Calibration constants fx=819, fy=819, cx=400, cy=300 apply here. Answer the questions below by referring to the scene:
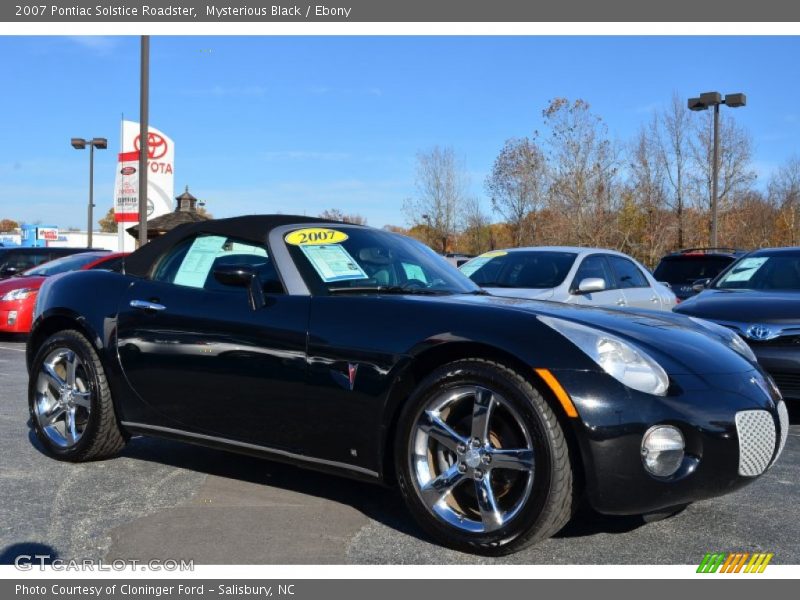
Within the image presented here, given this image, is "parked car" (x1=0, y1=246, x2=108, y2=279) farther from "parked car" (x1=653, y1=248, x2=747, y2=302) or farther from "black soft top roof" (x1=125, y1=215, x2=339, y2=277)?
"black soft top roof" (x1=125, y1=215, x2=339, y2=277)

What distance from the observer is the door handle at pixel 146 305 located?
418cm

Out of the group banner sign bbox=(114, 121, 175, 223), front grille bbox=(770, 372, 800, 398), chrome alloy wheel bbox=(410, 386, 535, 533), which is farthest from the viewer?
banner sign bbox=(114, 121, 175, 223)

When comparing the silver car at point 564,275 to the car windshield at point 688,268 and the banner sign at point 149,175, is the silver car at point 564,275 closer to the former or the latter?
the car windshield at point 688,268

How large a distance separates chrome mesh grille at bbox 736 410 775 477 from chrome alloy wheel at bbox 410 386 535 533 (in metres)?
0.83

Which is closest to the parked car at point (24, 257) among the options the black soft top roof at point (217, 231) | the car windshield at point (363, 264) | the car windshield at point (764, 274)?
the black soft top roof at point (217, 231)

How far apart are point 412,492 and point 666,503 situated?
0.98 metres

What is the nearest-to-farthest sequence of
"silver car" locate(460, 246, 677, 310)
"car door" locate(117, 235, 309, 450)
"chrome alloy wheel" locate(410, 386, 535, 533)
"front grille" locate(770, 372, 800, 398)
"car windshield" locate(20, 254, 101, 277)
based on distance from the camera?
"chrome alloy wheel" locate(410, 386, 535, 533) → "car door" locate(117, 235, 309, 450) → "front grille" locate(770, 372, 800, 398) → "silver car" locate(460, 246, 677, 310) → "car windshield" locate(20, 254, 101, 277)

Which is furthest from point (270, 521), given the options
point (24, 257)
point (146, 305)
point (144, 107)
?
point (24, 257)

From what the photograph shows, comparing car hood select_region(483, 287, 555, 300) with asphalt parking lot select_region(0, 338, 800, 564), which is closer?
asphalt parking lot select_region(0, 338, 800, 564)

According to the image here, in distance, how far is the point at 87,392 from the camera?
4574mm

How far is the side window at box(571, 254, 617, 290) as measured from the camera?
8.79 metres

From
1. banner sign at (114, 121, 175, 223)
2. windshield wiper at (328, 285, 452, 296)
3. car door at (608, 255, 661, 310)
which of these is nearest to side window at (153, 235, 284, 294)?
windshield wiper at (328, 285, 452, 296)

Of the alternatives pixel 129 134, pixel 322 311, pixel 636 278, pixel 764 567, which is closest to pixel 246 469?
pixel 322 311

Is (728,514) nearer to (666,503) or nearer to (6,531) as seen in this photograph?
(666,503)
